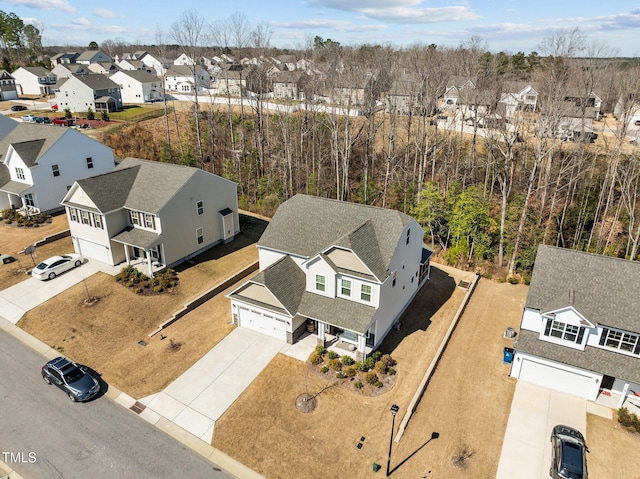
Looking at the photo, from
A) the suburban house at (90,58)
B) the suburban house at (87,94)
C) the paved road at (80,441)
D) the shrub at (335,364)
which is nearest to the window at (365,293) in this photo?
the shrub at (335,364)

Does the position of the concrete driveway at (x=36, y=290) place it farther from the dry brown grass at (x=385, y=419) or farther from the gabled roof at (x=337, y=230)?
the dry brown grass at (x=385, y=419)

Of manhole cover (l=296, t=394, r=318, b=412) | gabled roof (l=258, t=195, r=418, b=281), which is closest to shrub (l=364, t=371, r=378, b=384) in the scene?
manhole cover (l=296, t=394, r=318, b=412)

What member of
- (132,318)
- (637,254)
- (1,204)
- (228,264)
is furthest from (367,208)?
(1,204)

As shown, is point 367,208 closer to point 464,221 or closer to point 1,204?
point 464,221

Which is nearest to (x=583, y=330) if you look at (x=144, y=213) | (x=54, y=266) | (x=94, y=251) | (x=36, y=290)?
(x=144, y=213)

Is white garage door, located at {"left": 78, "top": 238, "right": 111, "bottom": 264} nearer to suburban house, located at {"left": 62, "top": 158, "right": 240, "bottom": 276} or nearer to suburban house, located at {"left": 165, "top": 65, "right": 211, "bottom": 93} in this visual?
suburban house, located at {"left": 62, "top": 158, "right": 240, "bottom": 276}
